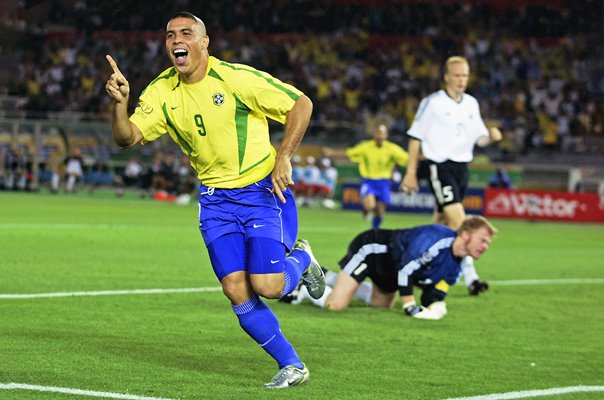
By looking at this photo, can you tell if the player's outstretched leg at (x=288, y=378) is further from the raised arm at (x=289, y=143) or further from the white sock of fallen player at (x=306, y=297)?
the white sock of fallen player at (x=306, y=297)

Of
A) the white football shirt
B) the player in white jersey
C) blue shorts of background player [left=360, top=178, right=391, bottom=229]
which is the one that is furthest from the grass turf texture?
blue shorts of background player [left=360, top=178, right=391, bottom=229]

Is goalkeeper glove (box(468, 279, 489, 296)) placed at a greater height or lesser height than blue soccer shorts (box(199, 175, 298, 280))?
lesser

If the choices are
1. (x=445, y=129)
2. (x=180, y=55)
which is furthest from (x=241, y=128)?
(x=445, y=129)

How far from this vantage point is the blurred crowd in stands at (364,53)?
41.2 meters

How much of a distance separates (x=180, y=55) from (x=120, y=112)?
54 centimetres

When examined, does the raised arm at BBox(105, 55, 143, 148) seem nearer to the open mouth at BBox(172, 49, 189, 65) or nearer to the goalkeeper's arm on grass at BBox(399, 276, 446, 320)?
the open mouth at BBox(172, 49, 189, 65)

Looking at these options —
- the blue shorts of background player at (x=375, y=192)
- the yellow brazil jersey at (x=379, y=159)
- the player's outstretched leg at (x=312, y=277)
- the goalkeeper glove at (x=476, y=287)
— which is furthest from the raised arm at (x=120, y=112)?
the yellow brazil jersey at (x=379, y=159)

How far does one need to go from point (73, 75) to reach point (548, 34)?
62.6 feet

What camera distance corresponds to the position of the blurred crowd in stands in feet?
135

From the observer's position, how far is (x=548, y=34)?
4512 centimetres

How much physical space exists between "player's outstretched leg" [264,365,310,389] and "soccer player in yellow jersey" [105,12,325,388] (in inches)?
0.4

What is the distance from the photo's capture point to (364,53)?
4669 cm

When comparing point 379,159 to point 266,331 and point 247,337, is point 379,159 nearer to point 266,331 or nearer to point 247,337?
point 247,337

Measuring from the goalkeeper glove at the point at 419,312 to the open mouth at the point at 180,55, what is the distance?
438 cm
